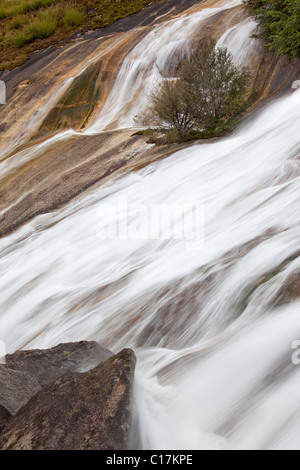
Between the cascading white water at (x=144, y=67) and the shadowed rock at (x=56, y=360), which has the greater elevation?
the cascading white water at (x=144, y=67)

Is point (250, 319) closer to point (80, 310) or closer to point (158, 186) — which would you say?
point (80, 310)

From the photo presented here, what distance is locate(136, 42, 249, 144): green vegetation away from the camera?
30.2ft

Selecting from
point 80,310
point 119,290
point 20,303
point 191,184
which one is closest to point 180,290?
point 119,290

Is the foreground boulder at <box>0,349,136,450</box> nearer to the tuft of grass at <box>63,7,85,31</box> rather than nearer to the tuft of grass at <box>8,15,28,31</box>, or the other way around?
the tuft of grass at <box>63,7,85,31</box>

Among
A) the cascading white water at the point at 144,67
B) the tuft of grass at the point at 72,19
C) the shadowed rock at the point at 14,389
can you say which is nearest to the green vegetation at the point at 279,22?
the cascading white water at the point at 144,67

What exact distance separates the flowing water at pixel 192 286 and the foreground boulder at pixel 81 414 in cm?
20

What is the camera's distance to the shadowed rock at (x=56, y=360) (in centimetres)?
347

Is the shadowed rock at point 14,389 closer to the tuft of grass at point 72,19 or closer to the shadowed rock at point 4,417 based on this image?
the shadowed rock at point 4,417

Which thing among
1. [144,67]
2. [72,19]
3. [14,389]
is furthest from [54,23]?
[14,389]

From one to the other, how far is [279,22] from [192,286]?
7.75 metres

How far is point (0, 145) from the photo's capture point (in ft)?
42.6

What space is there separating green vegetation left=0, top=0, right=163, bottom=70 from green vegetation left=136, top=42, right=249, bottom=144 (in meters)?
9.17

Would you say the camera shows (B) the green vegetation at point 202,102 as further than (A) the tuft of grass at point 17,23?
No

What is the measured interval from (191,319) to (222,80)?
669cm
